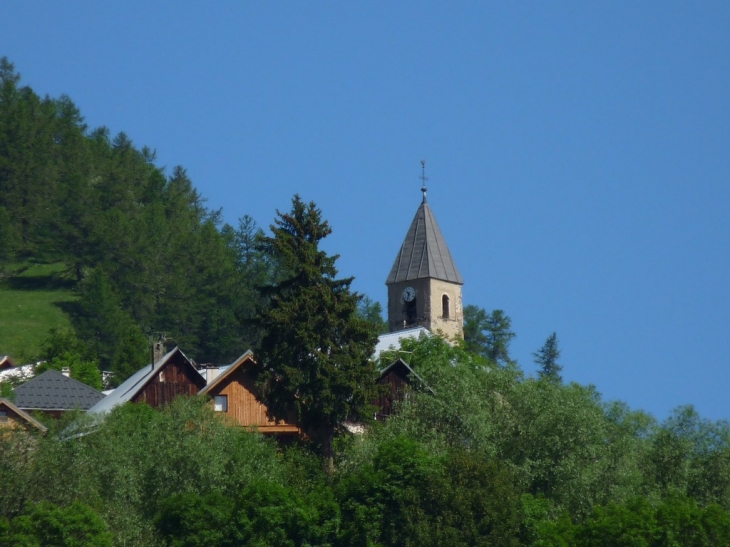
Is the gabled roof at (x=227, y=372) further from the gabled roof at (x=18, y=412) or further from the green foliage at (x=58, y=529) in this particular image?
the green foliage at (x=58, y=529)

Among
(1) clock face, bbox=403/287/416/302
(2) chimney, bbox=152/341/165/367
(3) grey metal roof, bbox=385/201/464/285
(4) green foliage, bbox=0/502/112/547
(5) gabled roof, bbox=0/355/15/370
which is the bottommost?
(4) green foliage, bbox=0/502/112/547

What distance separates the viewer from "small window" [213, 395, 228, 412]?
48209 millimetres

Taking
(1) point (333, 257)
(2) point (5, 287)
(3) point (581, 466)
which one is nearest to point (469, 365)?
(1) point (333, 257)

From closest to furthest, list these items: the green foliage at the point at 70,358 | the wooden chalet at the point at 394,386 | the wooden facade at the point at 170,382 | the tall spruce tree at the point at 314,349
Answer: the tall spruce tree at the point at 314,349 → the wooden chalet at the point at 394,386 → the wooden facade at the point at 170,382 → the green foliage at the point at 70,358

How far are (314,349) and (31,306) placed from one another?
65260mm

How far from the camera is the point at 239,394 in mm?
48406

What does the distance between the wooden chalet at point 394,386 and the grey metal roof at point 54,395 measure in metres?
16.9

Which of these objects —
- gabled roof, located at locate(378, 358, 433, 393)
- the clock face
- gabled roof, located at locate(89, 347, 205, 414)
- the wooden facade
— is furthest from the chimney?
the clock face

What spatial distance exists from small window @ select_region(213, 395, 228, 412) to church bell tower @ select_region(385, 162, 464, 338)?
78.0ft

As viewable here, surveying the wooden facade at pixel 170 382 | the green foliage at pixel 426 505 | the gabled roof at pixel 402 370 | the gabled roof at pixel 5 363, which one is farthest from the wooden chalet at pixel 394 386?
the gabled roof at pixel 5 363

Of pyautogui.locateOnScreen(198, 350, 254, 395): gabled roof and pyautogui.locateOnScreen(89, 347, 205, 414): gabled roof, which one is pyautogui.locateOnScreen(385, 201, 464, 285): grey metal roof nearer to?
pyautogui.locateOnScreen(89, 347, 205, 414): gabled roof

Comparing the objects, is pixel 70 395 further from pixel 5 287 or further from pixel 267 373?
pixel 5 287

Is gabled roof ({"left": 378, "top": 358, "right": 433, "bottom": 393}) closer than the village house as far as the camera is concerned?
Yes

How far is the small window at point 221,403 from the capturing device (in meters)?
48.2
